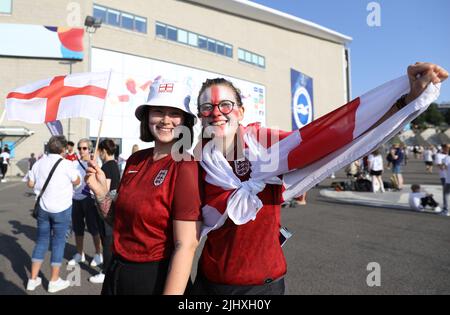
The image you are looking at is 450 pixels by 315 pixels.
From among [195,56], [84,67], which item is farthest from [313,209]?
[195,56]

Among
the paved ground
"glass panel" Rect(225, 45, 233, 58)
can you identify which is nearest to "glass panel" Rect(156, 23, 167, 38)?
"glass panel" Rect(225, 45, 233, 58)

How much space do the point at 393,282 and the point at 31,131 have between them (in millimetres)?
23159

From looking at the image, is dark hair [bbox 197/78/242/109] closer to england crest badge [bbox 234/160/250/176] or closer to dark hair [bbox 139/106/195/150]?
dark hair [bbox 139/106/195/150]

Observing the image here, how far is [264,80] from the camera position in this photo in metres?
34.2

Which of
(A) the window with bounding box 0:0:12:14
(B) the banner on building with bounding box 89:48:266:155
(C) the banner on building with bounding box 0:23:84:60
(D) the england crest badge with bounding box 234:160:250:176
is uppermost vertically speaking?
(A) the window with bounding box 0:0:12:14

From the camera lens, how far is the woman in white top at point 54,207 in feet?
13.9

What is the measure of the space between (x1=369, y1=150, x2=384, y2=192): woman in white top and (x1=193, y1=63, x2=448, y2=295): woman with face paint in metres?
11.8

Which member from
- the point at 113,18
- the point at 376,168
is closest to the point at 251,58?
the point at 113,18

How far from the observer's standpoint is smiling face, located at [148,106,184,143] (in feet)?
6.06

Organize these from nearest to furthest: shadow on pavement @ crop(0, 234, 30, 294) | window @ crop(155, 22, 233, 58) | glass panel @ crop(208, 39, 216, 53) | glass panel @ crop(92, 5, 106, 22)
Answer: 1. shadow on pavement @ crop(0, 234, 30, 294)
2. glass panel @ crop(92, 5, 106, 22)
3. window @ crop(155, 22, 233, 58)
4. glass panel @ crop(208, 39, 216, 53)

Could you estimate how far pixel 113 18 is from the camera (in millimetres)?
23406

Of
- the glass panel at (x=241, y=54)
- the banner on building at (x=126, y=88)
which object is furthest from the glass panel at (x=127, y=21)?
the glass panel at (x=241, y=54)

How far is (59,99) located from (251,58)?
31506mm

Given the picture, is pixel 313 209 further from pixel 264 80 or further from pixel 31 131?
pixel 264 80
